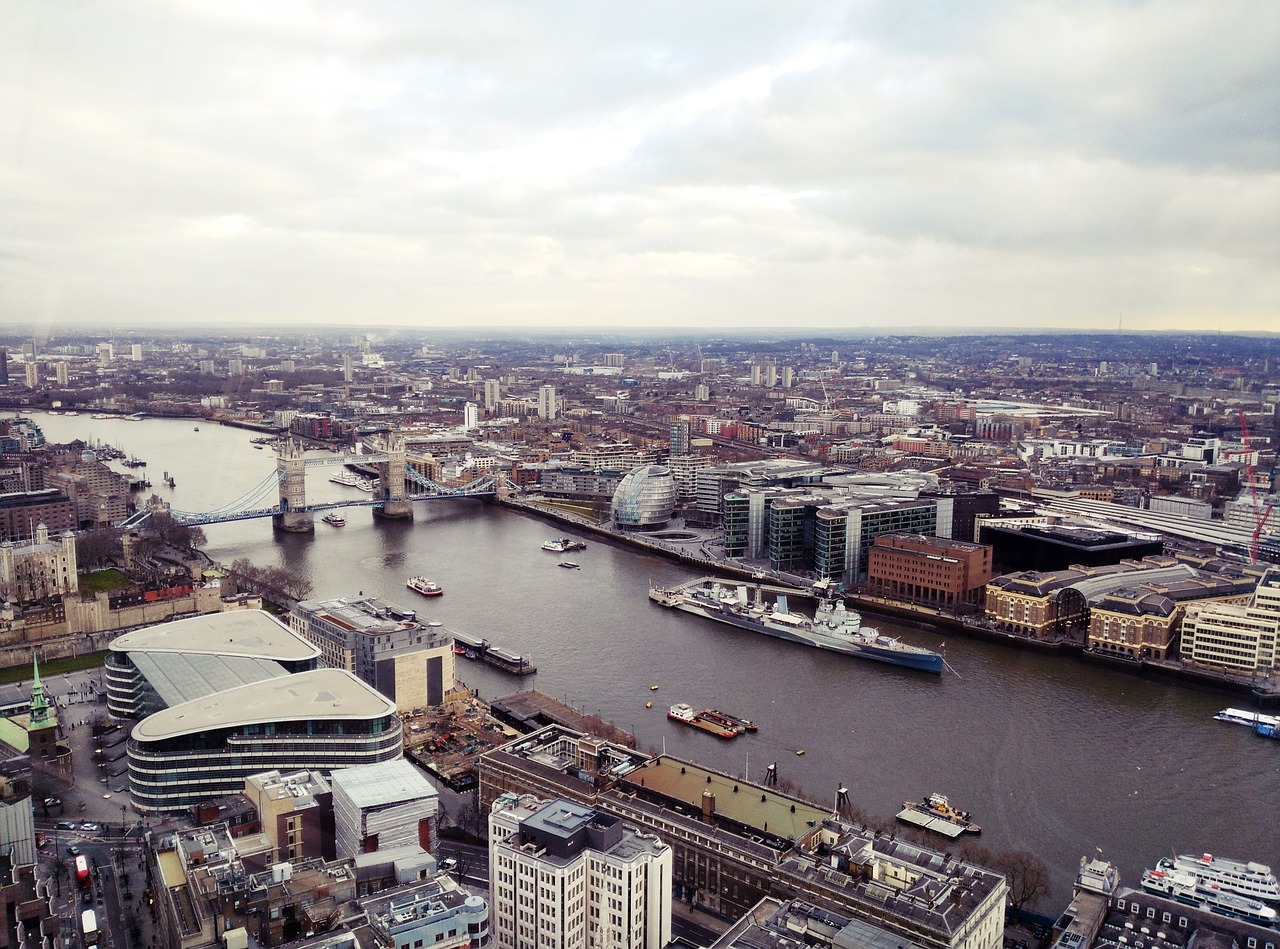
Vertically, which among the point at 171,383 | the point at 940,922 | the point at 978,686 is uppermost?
the point at 171,383

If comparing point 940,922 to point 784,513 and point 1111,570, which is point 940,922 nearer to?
point 1111,570

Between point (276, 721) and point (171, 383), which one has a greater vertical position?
point (171, 383)

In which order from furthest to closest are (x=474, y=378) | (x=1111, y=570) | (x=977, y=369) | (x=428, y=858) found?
(x=474, y=378), (x=977, y=369), (x=1111, y=570), (x=428, y=858)

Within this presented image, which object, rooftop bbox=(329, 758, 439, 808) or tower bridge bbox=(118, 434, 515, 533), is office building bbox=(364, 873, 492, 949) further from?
tower bridge bbox=(118, 434, 515, 533)

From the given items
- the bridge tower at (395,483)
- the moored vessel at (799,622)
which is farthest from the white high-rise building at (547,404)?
the moored vessel at (799,622)

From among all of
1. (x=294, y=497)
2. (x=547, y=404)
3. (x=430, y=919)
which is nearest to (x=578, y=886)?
(x=430, y=919)

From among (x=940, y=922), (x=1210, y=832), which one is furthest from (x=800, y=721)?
(x=940, y=922)
